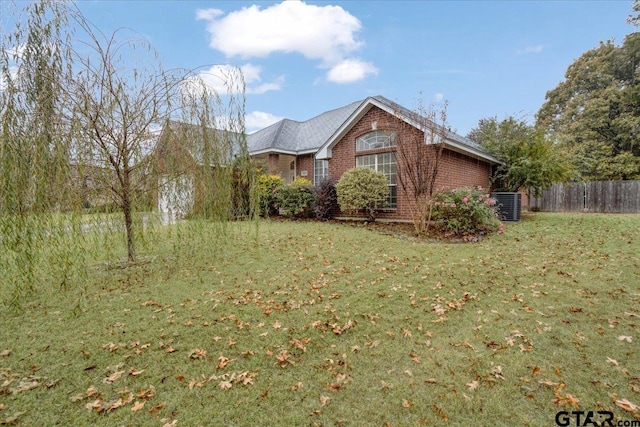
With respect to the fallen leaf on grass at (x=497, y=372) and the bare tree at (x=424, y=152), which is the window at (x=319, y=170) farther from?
the fallen leaf on grass at (x=497, y=372)

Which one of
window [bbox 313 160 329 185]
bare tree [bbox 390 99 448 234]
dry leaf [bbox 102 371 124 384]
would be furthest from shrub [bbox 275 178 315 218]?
dry leaf [bbox 102 371 124 384]

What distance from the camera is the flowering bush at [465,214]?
9.65m

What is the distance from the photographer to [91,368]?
319 centimetres

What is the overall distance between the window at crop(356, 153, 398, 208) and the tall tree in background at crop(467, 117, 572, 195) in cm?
559

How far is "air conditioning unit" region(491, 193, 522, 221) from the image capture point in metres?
12.8

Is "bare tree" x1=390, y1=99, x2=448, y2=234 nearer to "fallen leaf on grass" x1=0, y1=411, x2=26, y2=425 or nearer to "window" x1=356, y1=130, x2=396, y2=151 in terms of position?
"window" x1=356, y1=130, x2=396, y2=151

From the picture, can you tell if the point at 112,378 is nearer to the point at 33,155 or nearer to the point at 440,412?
the point at 33,155

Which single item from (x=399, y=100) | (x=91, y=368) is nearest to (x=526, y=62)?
(x=399, y=100)

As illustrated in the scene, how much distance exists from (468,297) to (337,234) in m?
5.31

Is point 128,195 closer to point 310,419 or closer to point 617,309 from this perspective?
point 310,419

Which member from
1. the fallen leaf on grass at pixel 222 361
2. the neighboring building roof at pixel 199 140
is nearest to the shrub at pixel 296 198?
the neighboring building roof at pixel 199 140

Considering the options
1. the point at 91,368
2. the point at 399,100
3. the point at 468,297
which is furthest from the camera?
the point at 399,100

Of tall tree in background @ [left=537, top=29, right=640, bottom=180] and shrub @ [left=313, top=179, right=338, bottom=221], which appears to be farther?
tall tree in background @ [left=537, top=29, right=640, bottom=180]

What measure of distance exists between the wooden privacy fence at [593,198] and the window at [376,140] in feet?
37.3
